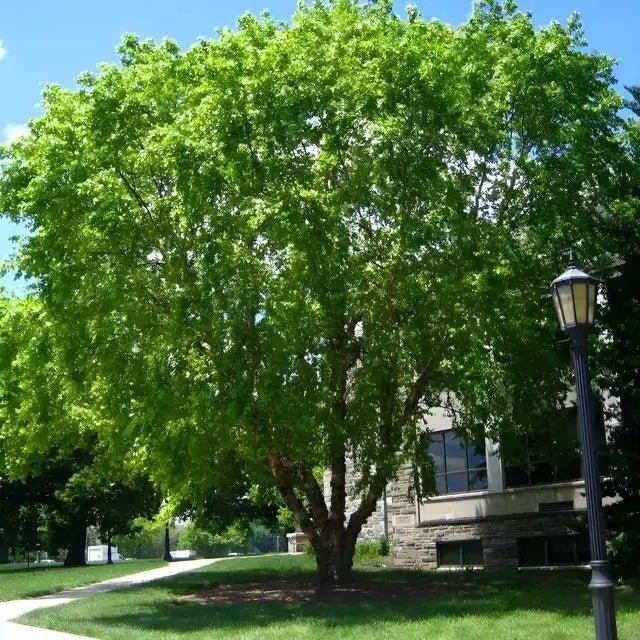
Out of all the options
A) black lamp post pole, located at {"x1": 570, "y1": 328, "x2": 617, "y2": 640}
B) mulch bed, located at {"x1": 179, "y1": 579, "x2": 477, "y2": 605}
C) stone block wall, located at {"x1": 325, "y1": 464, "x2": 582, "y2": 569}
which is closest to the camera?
black lamp post pole, located at {"x1": 570, "y1": 328, "x2": 617, "y2": 640}

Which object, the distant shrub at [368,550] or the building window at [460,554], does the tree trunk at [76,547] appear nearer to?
the distant shrub at [368,550]

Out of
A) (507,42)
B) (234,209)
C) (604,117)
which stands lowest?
(234,209)

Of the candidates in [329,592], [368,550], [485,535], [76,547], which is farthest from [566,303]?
[76,547]

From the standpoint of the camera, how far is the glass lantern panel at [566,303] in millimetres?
8938

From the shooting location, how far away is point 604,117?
19.1 meters

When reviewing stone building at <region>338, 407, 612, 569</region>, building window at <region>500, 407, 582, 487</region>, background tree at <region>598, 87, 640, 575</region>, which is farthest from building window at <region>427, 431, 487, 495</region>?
background tree at <region>598, 87, 640, 575</region>

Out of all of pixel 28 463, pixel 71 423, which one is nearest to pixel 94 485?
pixel 28 463

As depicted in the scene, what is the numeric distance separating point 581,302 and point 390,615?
26.2ft

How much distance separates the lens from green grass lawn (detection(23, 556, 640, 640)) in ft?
42.1

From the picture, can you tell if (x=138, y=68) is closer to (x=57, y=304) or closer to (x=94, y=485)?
(x=57, y=304)

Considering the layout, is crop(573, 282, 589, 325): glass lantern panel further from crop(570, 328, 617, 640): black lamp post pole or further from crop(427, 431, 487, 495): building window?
crop(427, 431, 487, 495): building window

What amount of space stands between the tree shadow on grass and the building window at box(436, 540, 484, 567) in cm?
595

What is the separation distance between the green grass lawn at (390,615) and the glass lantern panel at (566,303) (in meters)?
5.04

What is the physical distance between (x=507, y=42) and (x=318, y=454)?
948 cm
